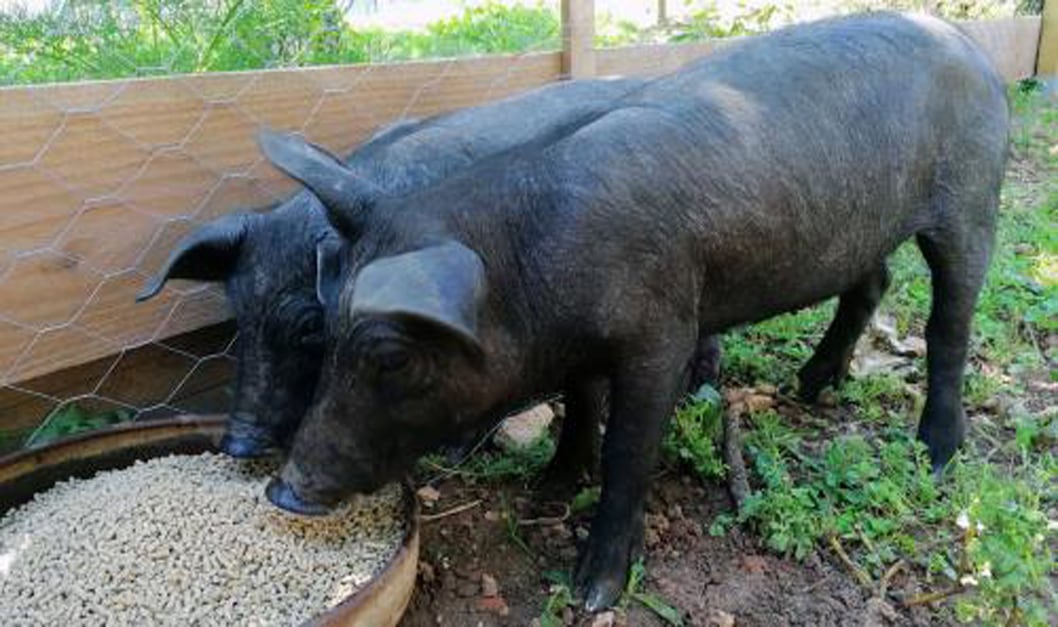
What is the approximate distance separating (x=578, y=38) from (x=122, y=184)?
1.90m

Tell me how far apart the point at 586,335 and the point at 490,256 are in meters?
0.30

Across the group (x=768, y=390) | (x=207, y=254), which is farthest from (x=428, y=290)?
(x=768, y=390)

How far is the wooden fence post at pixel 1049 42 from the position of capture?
25.0 feet

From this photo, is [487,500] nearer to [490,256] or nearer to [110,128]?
[490,256]

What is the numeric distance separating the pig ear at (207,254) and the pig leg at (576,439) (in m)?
1.03

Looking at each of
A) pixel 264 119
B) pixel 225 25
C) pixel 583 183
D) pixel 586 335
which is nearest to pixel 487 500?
pixel 586 335

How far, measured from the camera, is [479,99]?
146 inches

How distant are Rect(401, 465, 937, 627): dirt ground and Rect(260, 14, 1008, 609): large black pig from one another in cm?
16

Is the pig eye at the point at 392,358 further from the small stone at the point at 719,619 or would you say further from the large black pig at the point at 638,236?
the small stone at the point at 719,619

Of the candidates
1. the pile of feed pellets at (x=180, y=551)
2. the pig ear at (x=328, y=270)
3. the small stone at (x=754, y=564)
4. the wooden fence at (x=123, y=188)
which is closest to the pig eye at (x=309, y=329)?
the pig ear at (x=328, y=270)

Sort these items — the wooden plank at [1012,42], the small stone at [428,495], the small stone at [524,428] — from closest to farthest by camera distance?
the small stone at [428,495]
the small stone at [524,428]
the wooden plank at [1012,42]

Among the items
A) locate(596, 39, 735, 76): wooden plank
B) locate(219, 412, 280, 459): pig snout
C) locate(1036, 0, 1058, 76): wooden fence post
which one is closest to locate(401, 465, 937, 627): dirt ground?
locate(219, 412, 280, 459): pig snout

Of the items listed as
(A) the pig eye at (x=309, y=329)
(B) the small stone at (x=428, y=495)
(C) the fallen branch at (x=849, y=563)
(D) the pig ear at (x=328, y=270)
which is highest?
(D) the pig ear at (x=328, y=270)

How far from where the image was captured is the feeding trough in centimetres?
202
